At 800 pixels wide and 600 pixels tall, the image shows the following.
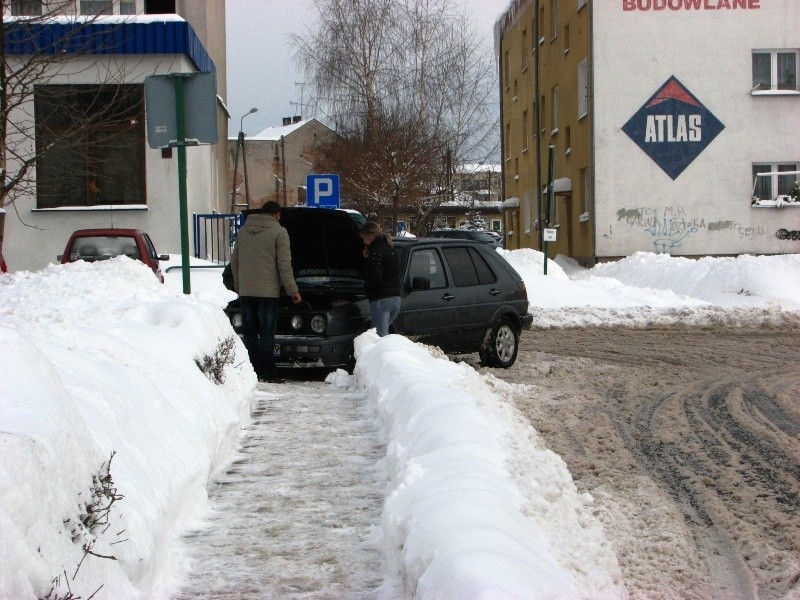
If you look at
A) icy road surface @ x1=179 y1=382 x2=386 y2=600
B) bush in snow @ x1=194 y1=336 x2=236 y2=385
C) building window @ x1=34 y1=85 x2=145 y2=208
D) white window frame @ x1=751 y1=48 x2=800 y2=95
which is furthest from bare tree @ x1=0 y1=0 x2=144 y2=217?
white window frame @ x1=751 y1=48 x2=800 y2=95

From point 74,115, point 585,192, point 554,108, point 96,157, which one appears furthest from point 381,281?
point 554,108

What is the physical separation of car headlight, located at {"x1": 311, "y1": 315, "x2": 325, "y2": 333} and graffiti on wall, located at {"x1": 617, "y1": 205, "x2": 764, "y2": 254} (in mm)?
23193

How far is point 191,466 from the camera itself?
5461 millimetres

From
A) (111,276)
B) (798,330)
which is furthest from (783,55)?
(111,276)

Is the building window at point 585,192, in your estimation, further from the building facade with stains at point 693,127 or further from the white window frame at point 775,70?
the white window frame at point 775,70

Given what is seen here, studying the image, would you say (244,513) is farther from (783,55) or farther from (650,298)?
(783,55)

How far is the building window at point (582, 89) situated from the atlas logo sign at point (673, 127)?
2.14 m

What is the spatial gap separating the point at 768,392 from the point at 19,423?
331 inches

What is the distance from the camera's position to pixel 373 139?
133 feet

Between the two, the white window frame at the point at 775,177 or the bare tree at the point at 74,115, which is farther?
the white window frame at the point at 775,177

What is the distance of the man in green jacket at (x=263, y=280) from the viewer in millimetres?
10492

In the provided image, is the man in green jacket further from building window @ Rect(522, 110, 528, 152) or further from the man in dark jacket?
building window @ Rect(522, 110, 528, 152)

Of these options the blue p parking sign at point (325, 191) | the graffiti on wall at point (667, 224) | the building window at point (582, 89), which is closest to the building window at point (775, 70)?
the graffiti on wall at point (667, 224)

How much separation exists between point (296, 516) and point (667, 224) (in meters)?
28.6
